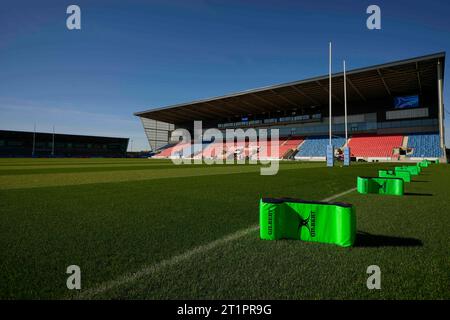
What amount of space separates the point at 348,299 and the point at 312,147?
4961 centimetres

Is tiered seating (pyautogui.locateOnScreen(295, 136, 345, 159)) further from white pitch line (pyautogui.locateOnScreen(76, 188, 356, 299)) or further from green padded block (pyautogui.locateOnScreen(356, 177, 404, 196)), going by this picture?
white pitch line (pyautogui.locateOnScreen(76, 188, 356, 299))

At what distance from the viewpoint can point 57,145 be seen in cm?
7275

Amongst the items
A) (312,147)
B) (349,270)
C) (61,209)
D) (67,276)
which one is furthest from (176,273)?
(312,147)

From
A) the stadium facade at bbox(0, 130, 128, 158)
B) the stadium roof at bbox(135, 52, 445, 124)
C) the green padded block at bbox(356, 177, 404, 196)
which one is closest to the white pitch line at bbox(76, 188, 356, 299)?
the green padded block at bbox(356, 177, 404, 196)

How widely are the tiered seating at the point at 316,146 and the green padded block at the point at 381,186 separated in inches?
1567

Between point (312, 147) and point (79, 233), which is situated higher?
point (312, 147)

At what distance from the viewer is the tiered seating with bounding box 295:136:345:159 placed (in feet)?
156

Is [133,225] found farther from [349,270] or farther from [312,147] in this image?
[312,147]

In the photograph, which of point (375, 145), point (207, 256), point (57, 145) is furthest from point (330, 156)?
point (57, 145)

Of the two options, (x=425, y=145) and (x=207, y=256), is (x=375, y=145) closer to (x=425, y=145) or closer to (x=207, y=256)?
(x=425, y=145)

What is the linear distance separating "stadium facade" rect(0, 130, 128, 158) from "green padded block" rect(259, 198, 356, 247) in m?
79.2

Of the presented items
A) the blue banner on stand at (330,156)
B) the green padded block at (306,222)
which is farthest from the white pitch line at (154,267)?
the blue banner on stand at (330,156)

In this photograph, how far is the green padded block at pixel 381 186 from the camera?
8.01m

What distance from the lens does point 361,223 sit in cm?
473
